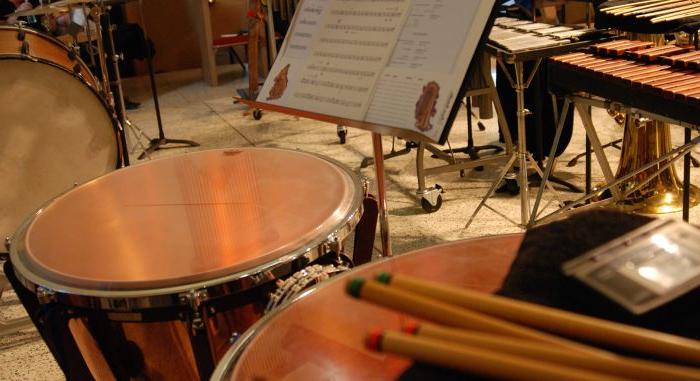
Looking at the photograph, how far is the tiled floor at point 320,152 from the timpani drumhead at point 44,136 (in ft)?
1.46

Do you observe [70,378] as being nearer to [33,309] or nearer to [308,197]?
[33,309]

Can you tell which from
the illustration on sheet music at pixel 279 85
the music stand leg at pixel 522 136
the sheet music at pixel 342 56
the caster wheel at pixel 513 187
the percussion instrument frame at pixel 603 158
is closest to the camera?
the sheet music at pixel 342 56

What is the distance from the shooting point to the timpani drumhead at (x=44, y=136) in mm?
2996

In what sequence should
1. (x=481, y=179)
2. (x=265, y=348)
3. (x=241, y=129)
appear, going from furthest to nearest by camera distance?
(x=241, y=129) < (x=481, y=179) < (x=265, y=348)

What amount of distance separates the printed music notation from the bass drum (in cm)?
140

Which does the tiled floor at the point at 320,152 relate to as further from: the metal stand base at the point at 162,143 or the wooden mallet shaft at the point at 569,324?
the wooden mallet shaft at the point at 569,324

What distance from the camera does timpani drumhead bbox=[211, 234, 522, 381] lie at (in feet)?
3.37

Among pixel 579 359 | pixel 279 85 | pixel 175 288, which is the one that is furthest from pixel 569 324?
pixel 279 85

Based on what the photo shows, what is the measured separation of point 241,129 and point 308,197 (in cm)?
361

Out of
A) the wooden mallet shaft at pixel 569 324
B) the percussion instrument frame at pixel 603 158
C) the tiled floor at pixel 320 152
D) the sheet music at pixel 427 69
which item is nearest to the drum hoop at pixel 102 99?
the tiled floor at pixel 320 152

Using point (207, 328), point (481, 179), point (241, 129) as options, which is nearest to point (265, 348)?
point (207, 328)

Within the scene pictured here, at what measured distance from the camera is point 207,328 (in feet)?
4.77

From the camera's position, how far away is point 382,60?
1.69 meters

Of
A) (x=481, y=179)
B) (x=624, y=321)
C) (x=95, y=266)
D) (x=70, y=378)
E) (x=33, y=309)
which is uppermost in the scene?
(x=624, y=321)
